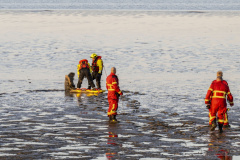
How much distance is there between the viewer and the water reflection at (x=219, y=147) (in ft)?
40.5

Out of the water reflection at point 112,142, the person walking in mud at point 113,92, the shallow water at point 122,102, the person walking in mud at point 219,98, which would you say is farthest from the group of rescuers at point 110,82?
the person walking in mud at point 219,98

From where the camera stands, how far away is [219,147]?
43.5ft

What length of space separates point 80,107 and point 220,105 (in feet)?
20.7

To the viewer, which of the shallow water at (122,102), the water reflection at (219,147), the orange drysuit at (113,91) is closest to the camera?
the water reflection at (219,147)

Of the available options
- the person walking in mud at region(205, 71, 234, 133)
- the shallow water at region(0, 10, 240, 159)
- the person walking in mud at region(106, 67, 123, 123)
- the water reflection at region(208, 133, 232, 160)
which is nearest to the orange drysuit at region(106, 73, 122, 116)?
the person walking in mud at region(106, 67, 123, 123)

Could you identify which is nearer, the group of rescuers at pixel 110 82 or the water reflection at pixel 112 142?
the water reflection at pixel 112 142

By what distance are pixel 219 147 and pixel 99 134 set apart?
3302mm

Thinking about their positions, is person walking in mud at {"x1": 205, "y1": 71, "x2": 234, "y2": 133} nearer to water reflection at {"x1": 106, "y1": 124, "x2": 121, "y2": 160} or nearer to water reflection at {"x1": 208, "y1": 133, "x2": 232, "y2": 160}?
water reflection at {"x1": 208, "y1": 133, "x2": 232, "y2": 160}

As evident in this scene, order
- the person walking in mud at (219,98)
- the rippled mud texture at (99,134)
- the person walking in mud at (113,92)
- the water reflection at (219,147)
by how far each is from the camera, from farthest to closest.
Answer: the person walking in mud at (113,92) < the person walking in mud at (219,98) < the rippled mud texture at (99,134) < the water reflection at (219,147)

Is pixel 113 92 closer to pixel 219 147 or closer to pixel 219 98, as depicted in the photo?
pixel 219 98

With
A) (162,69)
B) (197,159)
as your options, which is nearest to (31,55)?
(162,69)

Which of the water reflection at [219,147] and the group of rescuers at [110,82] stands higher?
the group of rescuers at [110,82]

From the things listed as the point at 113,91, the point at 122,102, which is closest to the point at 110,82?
the point at 113,91

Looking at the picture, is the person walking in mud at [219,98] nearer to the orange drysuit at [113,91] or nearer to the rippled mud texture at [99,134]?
the rippled mud texture at [99,134]
